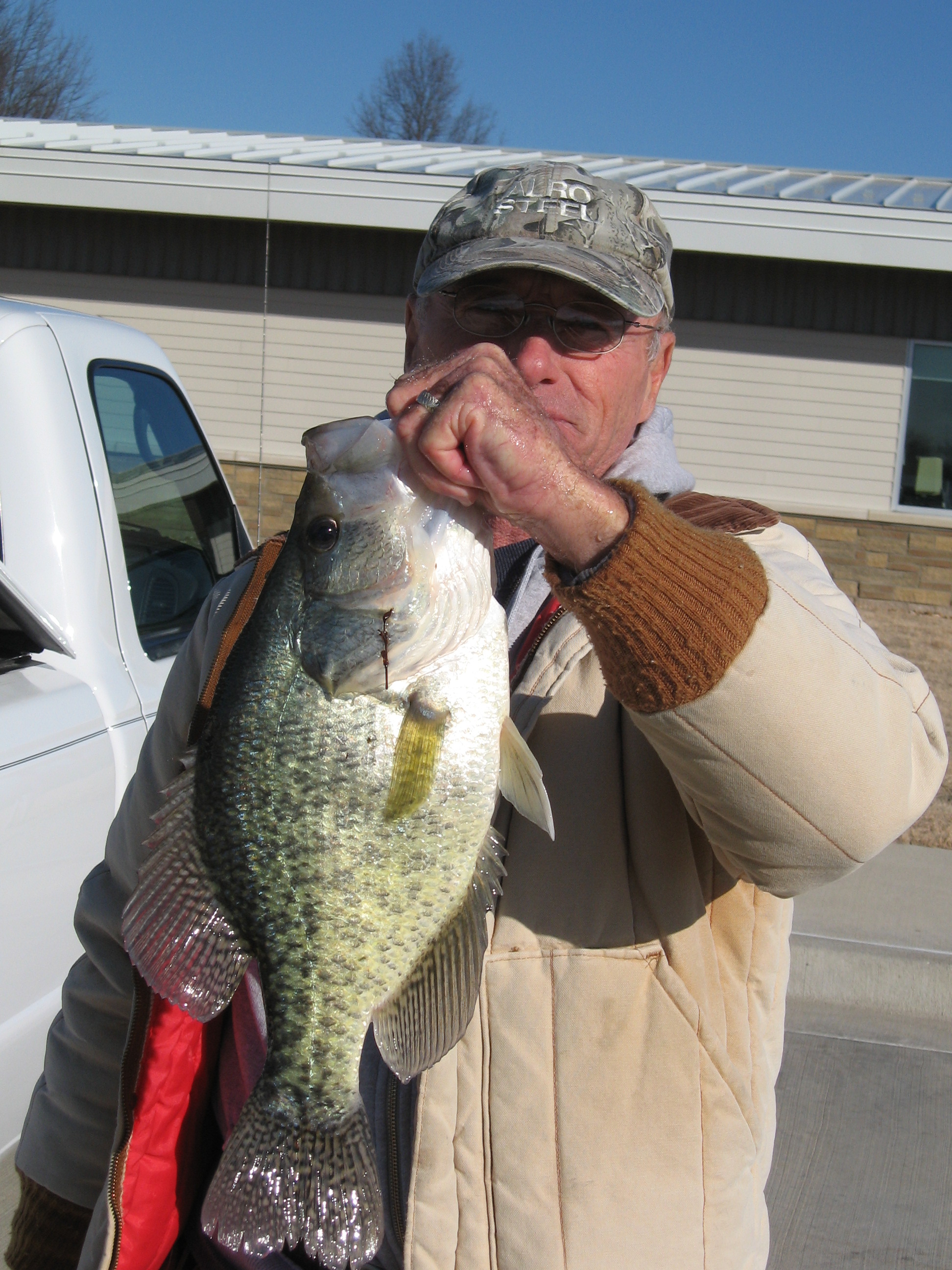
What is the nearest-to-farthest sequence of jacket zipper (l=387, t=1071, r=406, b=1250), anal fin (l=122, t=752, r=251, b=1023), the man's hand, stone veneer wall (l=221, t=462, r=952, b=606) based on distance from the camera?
the man's hand < anal fin (l=122, t=752, r=251, b=1023) < jacket zipper (l=387, t=1071, r=406, b=1250) < stone veneer wall (l=221, t=462, r=952, b=606)

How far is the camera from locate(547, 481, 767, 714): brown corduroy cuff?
48.0 inches

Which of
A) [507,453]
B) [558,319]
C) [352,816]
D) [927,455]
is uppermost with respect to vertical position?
[558,319]

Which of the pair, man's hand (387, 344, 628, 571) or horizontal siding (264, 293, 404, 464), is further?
horizontal siding (264, 293, 404, 464)

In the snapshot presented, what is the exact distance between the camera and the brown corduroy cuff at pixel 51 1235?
6.48ft

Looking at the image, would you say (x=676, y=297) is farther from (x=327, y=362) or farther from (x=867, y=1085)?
(x=867, y=1085)

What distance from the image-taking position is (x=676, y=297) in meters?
10.4

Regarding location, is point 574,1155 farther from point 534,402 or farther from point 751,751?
point 534,402

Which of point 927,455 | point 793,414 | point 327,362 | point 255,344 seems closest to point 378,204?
point 327,362

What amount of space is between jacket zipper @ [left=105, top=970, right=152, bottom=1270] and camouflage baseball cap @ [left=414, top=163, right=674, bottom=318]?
3.86 feet

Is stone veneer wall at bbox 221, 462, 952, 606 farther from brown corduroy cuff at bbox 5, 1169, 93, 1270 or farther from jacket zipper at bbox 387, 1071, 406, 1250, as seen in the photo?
jacket zipper at bbox 387, 1071, 406, 1250

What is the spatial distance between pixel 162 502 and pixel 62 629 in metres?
0.75

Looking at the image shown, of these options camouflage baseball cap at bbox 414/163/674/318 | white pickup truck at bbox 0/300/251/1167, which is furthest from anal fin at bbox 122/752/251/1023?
white pickup truck at bbox 0/300/251/1167

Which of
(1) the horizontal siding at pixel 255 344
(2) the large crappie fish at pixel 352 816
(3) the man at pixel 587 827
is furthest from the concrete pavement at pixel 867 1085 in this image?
(1) the horizontal siding at pixel 255 344

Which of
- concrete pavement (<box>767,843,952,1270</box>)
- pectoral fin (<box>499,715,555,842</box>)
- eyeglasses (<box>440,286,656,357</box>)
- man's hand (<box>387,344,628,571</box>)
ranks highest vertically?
eyeglasses (<box>440,286,656,357</box>)
